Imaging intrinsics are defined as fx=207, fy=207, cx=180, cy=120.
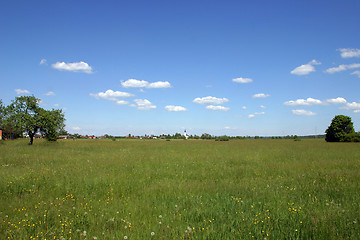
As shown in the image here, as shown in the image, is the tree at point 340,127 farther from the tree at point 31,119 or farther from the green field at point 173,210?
the tree at point 31,119

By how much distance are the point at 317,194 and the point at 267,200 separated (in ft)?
7.27

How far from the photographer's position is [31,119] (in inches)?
1459

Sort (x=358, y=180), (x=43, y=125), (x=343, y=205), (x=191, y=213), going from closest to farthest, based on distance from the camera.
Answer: (x=191, y=213)
(x=343, y=205)
(x=358, y=180)
(x=43, y=125)

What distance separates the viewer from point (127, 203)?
6.50 m

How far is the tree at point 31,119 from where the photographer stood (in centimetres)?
3716

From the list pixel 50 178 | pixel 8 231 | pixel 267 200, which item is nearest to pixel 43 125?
pixel 50 178

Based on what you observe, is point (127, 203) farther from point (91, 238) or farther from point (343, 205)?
point (343, 205)

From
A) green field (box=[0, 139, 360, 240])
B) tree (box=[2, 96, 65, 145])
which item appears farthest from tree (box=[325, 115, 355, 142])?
tree (box=[2, 96, 65, 145])

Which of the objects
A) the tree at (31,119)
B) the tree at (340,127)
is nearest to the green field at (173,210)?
the tree at (31,119)

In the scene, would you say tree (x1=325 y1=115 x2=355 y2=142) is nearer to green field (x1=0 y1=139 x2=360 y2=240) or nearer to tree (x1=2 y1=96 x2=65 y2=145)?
green field (x1=0 y1=139 x2=360 y2=240)

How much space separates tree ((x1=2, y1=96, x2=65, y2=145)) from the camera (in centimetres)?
3716

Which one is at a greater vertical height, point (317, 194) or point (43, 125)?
point (43, 125)

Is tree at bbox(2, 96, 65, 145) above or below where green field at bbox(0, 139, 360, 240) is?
above

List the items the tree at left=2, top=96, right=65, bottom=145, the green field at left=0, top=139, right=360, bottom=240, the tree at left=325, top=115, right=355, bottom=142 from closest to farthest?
the green field at left=0, top=139, right=360, bottom=240
the tree at left=2, top=96, right=65, bottom=145
the tree at left=325, top=115, right=355, bottom=142
